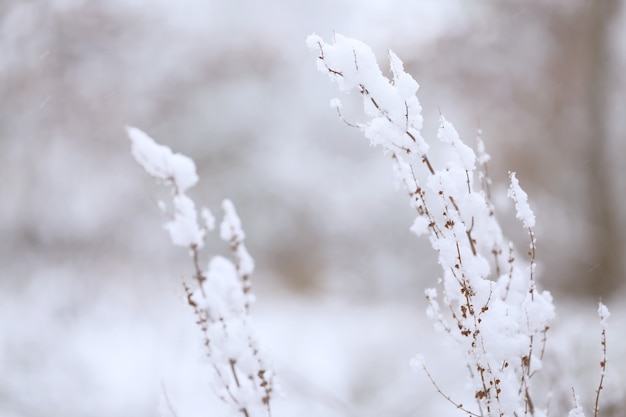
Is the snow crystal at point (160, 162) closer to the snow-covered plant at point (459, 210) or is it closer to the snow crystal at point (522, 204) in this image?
the snow-covered plant at point (459, 210)

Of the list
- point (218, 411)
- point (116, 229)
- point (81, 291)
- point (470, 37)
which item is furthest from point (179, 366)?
point (470, 37)

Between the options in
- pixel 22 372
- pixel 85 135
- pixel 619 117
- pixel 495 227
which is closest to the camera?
pixel 495 227

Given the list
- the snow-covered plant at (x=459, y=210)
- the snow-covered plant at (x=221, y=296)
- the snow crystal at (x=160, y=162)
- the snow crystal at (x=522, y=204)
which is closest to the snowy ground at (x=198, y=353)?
Result: the snow-covered plant at (x=459, y=210)

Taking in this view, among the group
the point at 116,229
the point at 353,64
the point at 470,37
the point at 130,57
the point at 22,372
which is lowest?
the point at 353,64

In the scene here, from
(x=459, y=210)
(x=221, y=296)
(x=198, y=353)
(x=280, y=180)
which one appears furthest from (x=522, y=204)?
(x=280, y=180)

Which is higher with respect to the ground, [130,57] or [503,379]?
[130,57]

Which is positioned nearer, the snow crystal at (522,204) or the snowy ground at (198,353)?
the snow crystal at (522,204)

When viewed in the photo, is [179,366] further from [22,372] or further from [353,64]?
[353,64]
